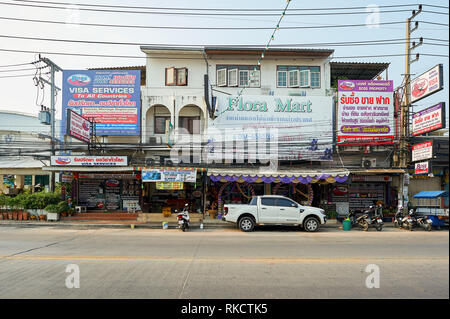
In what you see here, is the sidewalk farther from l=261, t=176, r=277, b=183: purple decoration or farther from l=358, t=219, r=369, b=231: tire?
l=261, t=176, r=277, b=183: purple decoration

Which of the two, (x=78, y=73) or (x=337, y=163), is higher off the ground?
(x=78, y=73)

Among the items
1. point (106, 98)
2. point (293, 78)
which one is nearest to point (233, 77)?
point (293, 78)

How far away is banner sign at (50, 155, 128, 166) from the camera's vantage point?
17.5 meters

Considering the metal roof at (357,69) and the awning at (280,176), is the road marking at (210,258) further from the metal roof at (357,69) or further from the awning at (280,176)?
the metal roof at (357,69)

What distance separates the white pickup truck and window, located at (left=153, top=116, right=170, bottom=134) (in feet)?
30.4

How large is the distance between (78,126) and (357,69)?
20.8 meters

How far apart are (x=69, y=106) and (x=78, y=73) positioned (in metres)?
2.42

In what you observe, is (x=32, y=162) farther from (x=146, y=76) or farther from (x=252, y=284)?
(x=252, y=284)

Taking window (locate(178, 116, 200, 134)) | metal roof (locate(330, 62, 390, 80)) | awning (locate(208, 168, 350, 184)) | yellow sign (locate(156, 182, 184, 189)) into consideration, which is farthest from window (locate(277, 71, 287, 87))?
yellow sign (locate(156, 182, 184, 189))

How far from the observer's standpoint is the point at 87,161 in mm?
17547

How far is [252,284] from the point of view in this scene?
594 centimetres

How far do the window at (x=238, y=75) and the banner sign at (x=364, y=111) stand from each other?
19.2ft
